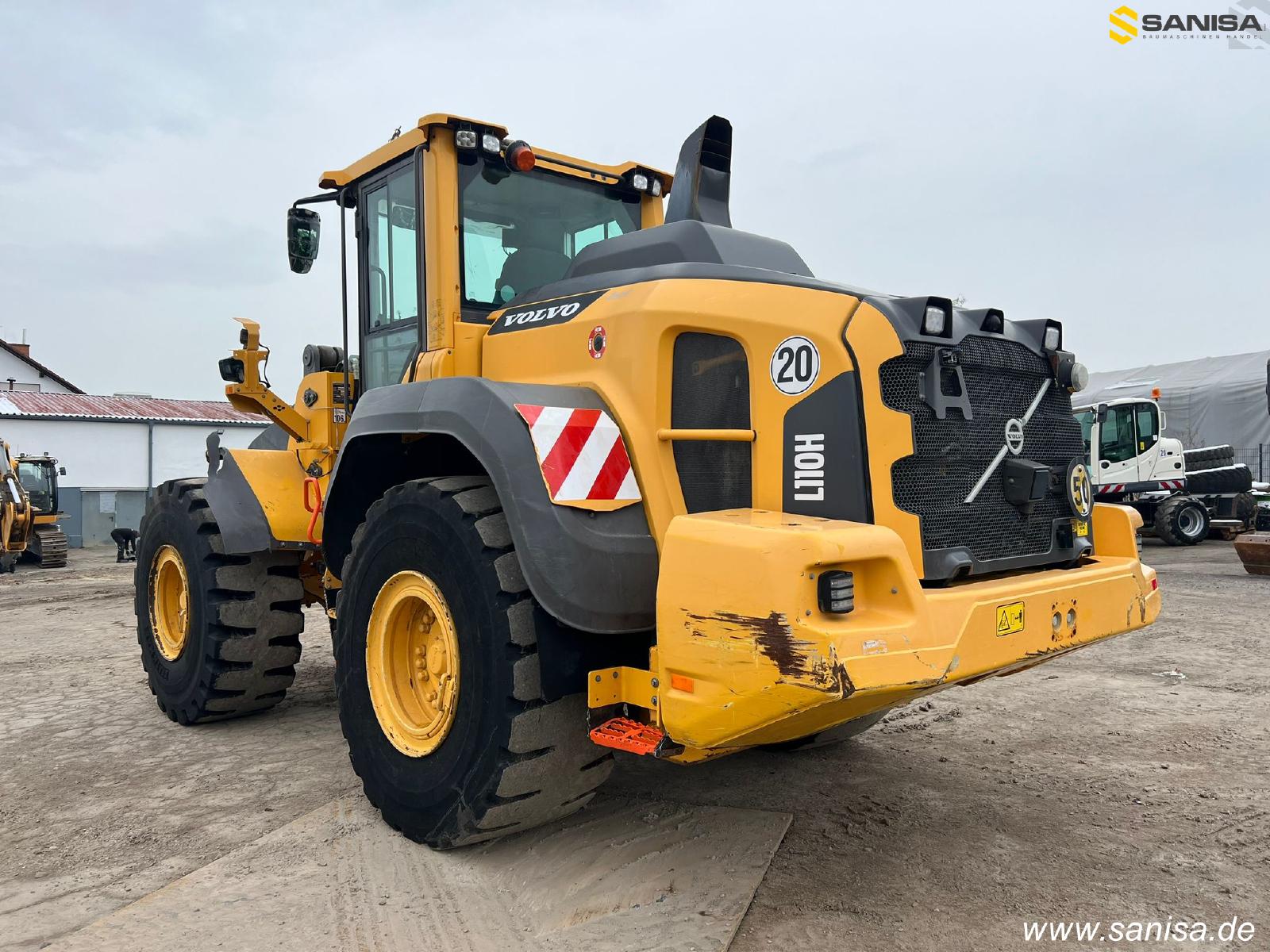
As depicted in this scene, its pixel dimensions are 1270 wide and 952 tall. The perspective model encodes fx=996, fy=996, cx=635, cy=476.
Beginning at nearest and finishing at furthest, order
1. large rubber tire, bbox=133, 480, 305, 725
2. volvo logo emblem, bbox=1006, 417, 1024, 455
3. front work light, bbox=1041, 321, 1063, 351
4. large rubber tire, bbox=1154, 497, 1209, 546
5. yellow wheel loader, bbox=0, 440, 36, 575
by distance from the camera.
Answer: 1. volvo logo emblem, bbox=1006, 417, 1024, 455
2. front work light, bbox=1041, 321, 1063, 351
3. large rubber tire, bbox=133, 480, 305, 725
4. yellow wheel loader, bbox=0, 440, 36, 575
5. large rubber tire, bbox=1154, 497, 1209, 546

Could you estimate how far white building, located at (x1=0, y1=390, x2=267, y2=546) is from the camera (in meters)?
26.1

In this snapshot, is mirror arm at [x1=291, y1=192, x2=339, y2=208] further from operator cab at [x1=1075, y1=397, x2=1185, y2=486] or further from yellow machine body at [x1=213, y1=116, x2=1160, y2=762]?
operator cab at [x1=1075, y1=397, x2=1185, y2=486]

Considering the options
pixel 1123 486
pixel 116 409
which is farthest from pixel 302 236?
pixel 116 409

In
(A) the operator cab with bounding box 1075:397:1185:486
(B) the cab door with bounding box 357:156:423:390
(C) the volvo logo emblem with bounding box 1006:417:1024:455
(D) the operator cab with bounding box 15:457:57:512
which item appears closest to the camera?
(C) the volvo logo emblem with bounding box 1006:417:1024:455

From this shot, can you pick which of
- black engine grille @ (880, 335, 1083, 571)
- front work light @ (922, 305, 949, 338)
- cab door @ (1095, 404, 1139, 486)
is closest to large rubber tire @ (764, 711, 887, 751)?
black engine grille @ (880, 335, 1083, 571)

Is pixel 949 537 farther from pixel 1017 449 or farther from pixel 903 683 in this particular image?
pixel 903 683

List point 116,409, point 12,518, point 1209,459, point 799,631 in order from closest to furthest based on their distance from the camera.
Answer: point 799,631 < point 12,518 < point 1209,459 < point 116,409

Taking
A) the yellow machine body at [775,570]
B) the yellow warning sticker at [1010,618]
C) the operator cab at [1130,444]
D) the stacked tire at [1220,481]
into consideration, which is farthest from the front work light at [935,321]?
the stacked tire at [1220,481]

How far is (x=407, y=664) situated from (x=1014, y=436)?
8.29 feet

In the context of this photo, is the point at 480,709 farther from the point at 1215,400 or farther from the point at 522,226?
the point at 1215,400

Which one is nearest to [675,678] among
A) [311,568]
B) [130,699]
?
[311,568]

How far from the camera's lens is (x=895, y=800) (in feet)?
14.1

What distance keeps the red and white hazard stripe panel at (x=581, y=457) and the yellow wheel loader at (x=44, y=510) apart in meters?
19.4

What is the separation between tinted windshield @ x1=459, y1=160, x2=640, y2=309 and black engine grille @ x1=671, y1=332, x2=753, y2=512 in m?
1.45
